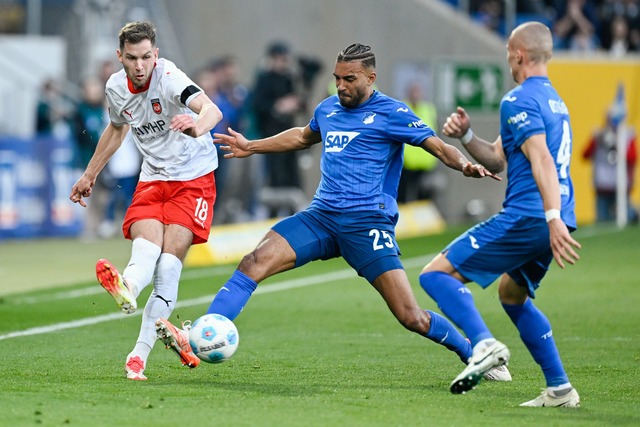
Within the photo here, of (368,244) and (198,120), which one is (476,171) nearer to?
(368,244)

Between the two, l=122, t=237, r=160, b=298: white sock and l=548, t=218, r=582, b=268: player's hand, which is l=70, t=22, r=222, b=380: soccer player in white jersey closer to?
l=122, t=237, r=160, b=298: white sock

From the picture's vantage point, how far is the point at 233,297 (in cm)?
820

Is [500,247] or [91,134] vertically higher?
[500,247]

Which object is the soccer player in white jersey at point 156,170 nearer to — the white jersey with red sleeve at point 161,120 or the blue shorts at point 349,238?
the white jersey with red sleeve at point 161,120

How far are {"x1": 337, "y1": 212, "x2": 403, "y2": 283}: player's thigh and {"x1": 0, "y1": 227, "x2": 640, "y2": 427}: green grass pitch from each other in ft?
2.41

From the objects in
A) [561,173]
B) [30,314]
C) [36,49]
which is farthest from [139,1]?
[561,173]

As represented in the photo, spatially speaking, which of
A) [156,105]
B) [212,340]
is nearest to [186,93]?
[156,105]

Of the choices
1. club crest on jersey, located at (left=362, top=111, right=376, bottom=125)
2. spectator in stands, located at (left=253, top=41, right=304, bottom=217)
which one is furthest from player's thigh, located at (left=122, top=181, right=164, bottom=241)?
spectator in stands, located at (left=253, top=41, right=304, bottom=217)

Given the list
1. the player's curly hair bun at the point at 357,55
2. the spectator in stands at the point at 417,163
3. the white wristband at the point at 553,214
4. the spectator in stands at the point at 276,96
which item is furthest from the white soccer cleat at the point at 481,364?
the spectator in stands at the point at 417,163

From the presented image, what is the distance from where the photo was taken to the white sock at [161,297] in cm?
845

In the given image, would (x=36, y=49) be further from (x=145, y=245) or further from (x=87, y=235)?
(x=145, y=245)

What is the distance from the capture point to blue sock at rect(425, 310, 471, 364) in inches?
327

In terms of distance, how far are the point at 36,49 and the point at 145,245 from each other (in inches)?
697

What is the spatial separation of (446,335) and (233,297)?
1.36 metres
